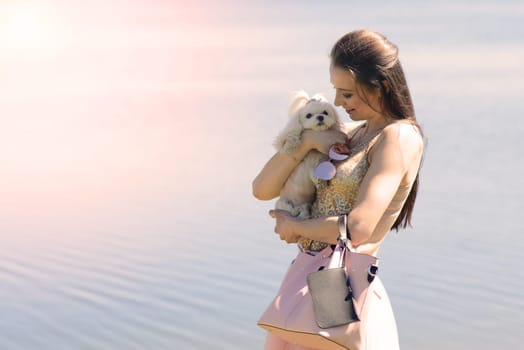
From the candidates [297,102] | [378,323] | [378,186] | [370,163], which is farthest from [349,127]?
[378,323]

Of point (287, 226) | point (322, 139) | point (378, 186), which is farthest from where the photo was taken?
point (322, 139)

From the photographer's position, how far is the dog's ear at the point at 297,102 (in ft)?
11.4

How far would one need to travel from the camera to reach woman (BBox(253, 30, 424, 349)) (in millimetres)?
3020

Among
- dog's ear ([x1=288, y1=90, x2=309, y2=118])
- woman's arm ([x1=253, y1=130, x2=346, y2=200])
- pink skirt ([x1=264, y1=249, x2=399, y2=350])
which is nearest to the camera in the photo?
pink skirt ([x1=264, y1=249, x2=399, y2=350])

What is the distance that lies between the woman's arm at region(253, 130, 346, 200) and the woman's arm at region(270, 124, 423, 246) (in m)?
0.21

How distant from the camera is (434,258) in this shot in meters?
6.74

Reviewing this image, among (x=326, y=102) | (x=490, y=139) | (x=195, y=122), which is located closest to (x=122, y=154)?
(x=195, y=122)

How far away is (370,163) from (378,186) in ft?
0.34

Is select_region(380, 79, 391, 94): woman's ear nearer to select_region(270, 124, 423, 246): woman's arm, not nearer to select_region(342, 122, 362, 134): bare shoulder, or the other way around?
select_region(270, 124, 423, 246): woman's arm

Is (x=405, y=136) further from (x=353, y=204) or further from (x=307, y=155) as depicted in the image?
(x=307, y=155)

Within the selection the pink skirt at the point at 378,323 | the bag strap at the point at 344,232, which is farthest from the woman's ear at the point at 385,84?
the pink skirt at the point at 378,323

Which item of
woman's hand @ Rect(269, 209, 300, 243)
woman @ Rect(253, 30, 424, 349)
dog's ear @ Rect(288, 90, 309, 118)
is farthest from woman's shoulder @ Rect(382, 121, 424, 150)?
dog's ear @ Rect(288, 90, 309, 118)

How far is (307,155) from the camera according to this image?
3.30 meters

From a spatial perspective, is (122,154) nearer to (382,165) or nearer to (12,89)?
(12,89)
